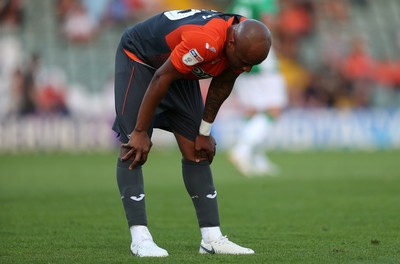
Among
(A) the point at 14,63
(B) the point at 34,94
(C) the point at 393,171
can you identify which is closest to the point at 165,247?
(C) the point at 393,171

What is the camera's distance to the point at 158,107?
612 cm

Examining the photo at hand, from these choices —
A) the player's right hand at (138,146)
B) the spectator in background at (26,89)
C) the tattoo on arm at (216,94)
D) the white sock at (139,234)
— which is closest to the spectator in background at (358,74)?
the spectator in background at (26,89)

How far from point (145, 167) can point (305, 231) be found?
867cm

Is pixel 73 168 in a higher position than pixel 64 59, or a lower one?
lower

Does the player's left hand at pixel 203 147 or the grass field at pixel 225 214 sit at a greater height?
the player's left hand at pixel 203 147

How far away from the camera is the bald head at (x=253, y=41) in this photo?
5457mm

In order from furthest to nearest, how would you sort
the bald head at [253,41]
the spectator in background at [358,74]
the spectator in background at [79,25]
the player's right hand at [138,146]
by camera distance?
the spectator in background at [79,25] → the spectator in background at [358,74] → the player's right hand at [138,146] → the bald head at [253,41]

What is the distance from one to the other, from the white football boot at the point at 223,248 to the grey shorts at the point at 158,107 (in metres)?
0.74

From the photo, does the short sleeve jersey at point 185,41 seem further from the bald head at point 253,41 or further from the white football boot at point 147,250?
the white football boot at point 147,250

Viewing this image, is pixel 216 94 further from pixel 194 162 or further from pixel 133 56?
pixel 133 56

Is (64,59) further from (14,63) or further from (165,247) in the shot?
(165,247)

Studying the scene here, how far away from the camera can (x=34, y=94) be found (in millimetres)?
21250

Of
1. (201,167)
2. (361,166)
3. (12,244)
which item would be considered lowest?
(361,166)

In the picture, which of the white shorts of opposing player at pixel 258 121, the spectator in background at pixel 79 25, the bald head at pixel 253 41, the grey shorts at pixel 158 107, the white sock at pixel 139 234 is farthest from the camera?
the spectator in background at pixel 79 25
